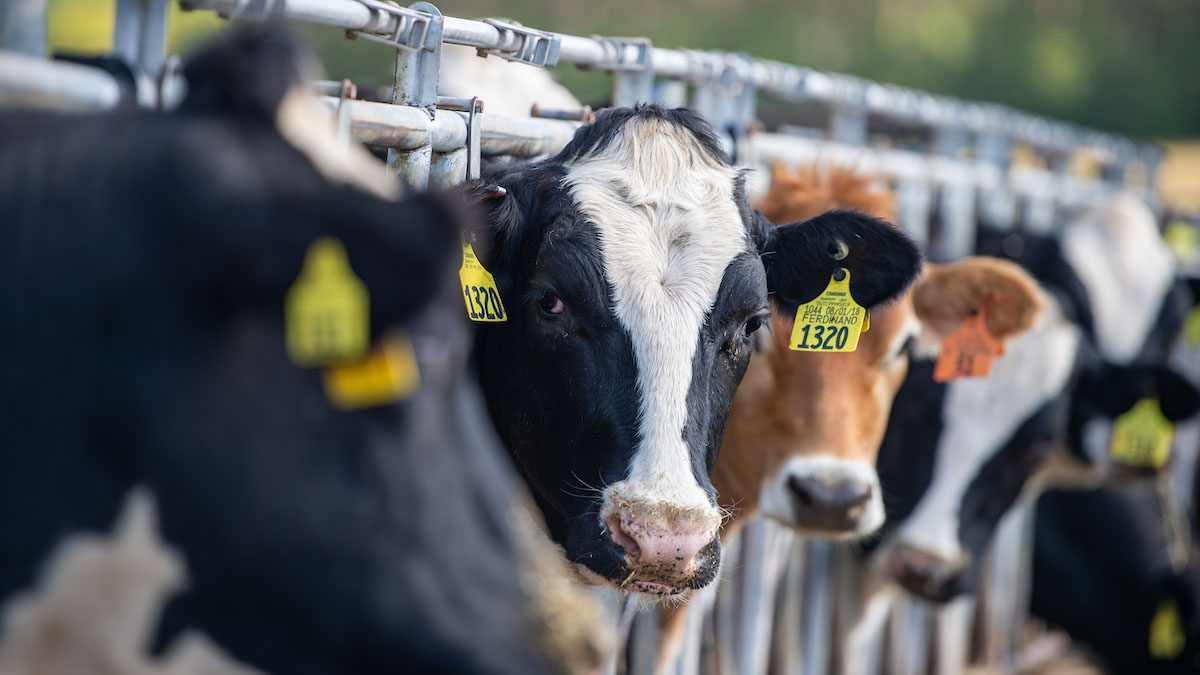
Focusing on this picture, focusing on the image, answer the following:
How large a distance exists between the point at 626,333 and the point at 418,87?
703 millimetres

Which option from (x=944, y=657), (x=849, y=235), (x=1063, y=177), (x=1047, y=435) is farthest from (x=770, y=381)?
(x=1063, y=177)

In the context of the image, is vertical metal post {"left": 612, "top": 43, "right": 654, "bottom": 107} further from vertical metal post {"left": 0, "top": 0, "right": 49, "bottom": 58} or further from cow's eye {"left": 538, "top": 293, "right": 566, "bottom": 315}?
vertical metal post {"left": 0, "top": 0, "right": 49, "bottom": 58}

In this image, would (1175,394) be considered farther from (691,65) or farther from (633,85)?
(633,85)

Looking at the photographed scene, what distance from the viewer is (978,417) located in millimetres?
4258

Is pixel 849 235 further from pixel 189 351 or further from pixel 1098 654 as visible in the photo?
pixel 1098 654

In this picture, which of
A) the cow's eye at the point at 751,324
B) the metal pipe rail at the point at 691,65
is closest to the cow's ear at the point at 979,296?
the metal pipe rail at the point at 691,65

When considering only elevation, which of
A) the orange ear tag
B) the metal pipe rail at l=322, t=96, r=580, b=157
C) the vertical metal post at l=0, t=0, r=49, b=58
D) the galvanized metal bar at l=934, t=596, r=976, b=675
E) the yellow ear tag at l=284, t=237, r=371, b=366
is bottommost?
the galvanized metal bar at l=934, t=596, r=976, b=675

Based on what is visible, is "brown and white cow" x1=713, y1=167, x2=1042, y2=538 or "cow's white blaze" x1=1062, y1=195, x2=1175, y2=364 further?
"cow's white blaze" x1=1062, y1=195, x2=1175, y2=364

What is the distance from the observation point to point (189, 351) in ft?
4.27

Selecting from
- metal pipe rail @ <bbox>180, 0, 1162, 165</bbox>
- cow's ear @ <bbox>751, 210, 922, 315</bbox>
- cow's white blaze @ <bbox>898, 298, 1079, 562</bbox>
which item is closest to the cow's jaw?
cow's ear @ <bbox>751, 210, 922, 315</bbox>

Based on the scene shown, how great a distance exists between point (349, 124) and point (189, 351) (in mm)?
1001

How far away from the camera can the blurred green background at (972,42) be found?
21.1 metres

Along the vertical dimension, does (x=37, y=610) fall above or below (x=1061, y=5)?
below

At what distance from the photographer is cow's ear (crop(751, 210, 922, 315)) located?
2.91 meters
